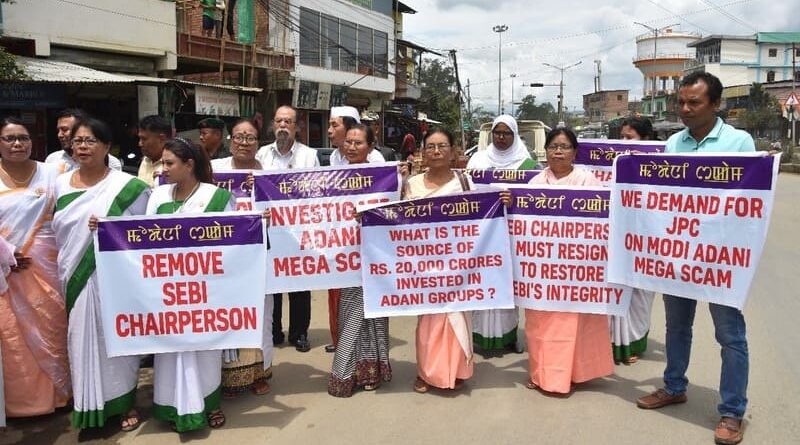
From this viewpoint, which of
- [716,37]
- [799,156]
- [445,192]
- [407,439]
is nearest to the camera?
[407,439]

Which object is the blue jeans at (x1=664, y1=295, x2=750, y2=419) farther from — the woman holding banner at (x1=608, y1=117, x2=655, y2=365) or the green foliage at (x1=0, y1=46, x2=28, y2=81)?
the green foliage at (x1=0, y1=46, x2=28, y2=81)

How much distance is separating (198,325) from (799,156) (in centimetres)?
3243

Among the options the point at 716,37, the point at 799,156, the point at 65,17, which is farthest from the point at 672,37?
the point at 65,17

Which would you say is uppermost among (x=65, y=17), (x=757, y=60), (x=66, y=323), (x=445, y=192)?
(x=757, y=60)

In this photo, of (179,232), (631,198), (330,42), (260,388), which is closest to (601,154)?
(631,198)

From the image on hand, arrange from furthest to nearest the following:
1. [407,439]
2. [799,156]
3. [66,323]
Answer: [799,156]
[66,323]
[407,439]

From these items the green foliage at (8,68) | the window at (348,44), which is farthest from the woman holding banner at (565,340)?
the window at (348,44)

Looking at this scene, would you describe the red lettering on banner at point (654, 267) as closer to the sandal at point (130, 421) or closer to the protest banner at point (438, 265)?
the protest banner at point (438, 265)

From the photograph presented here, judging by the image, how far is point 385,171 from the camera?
399cm

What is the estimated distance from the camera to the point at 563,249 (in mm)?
3865

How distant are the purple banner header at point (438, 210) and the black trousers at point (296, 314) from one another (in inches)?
51.5

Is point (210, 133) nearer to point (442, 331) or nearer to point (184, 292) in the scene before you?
point (184, 292)

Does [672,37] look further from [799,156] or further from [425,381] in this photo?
[425,381]

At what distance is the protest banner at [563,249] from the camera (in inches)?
149
